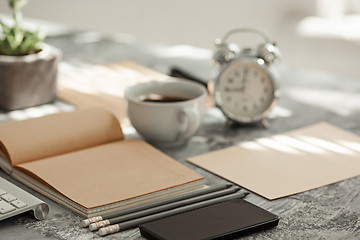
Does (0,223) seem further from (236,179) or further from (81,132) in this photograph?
(236,179)

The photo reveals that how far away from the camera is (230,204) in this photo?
0.94 m

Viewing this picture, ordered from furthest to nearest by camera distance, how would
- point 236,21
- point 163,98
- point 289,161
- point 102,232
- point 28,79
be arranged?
point 236,21 < point 28,79 < point 163,98 < point 289,161 < point 102,232

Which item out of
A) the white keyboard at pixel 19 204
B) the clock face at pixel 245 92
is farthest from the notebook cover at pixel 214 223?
the clock face at pixel 245 92

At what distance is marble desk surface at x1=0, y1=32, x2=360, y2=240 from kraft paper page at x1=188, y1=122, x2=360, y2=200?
0.02m

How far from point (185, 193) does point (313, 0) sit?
3.98ft

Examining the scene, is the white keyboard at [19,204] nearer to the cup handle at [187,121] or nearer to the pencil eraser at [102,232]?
the pencil eraser at [102,232]

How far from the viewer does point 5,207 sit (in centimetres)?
90

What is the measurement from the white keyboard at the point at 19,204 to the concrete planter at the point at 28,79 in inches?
16.9

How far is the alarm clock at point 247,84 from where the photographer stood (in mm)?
1276

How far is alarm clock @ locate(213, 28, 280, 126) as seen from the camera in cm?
128

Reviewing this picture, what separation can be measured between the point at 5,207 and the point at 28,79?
0.50m

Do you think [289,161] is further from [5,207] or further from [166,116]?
[5,207]

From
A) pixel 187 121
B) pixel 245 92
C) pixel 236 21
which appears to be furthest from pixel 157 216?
pixel 236 21

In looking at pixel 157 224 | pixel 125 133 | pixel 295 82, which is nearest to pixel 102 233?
pixel 157 224
